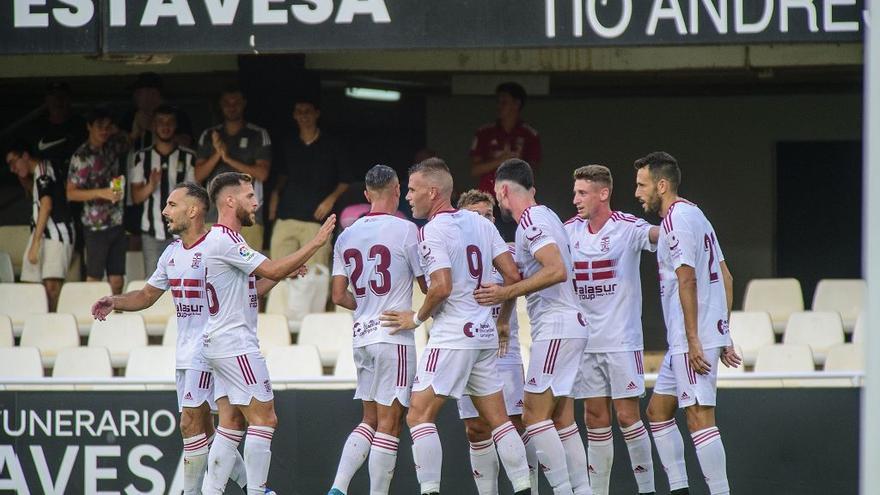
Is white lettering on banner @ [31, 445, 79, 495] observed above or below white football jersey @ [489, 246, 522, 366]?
below

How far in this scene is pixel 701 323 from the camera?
780cm

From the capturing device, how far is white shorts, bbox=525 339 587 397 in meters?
7.71

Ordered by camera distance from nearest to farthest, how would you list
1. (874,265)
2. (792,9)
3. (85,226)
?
(874,265), (792,9), (85,226)

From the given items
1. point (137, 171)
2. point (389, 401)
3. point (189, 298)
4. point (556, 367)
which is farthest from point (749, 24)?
point (137, 171)

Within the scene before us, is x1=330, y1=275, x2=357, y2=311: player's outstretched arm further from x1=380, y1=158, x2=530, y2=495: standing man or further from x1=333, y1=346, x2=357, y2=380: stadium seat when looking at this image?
x1=333, y1=346, x2=357, y2=380: stadium seat

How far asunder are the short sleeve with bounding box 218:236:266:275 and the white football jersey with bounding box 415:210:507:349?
1004 mm

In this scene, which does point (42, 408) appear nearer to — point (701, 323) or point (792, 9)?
point (701, 323)

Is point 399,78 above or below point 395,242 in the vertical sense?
above

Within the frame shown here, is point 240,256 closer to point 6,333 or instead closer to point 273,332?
point 273,332

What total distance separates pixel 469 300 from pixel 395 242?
1.97ft

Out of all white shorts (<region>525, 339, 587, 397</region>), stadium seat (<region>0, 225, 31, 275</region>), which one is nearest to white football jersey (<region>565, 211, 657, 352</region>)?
white shorts (<region>525, 339, 587, 397</region>)

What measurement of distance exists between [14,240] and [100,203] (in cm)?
182

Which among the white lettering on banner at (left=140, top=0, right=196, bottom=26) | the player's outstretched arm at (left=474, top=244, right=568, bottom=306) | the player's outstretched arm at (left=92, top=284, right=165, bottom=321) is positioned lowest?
the player's outstretched arm at (left=92, top=284, right=165, bottom=321)

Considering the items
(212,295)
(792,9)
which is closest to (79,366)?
(212,295)
